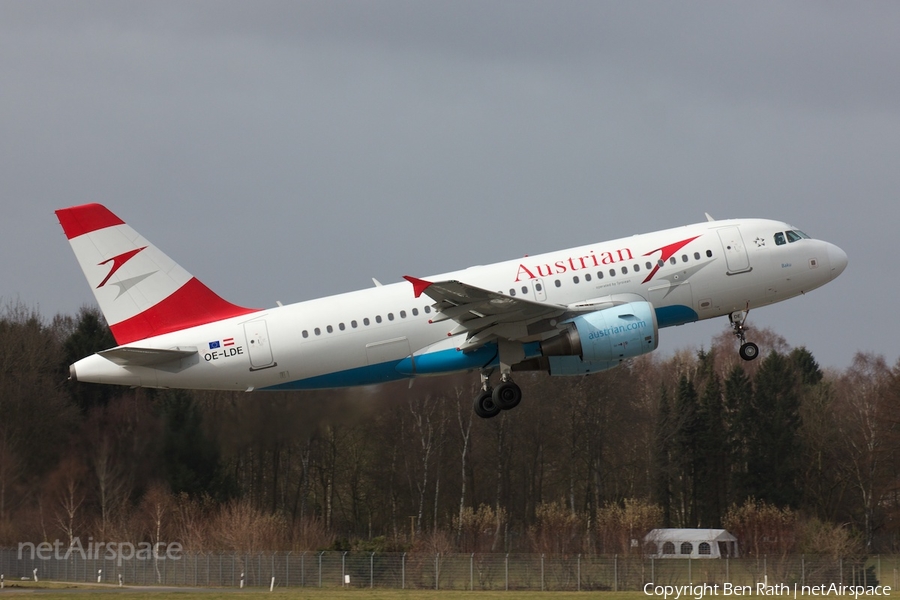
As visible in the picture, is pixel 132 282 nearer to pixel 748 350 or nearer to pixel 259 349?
pixel 259 349

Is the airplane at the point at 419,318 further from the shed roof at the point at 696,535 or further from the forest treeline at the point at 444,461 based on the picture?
the shed roof at the point at 696,535

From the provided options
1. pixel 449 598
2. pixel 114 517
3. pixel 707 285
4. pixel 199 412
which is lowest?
pixel 449 598

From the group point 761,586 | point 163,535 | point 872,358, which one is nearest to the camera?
point 761,586

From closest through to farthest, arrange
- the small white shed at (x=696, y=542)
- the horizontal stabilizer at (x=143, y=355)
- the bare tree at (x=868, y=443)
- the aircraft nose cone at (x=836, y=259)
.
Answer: the horizontal stabilizer at (x=143, y=355) → the aircraft nose cone at (x=836, y=259) → the small white shed at (x=696, y=542) → the bare tree at (x=868, y=443)

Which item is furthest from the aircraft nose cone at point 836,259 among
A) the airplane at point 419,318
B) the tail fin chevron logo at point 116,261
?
the tail fin chevron logo at point 116,261

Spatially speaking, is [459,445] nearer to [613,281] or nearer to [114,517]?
[114,517]

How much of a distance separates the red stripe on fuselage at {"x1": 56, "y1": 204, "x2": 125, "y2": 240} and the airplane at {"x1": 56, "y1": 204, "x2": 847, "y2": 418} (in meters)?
0.04

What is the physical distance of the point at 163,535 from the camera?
5275 centimetres

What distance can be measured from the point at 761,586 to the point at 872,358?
81.6m

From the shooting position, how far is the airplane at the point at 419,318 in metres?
36.5

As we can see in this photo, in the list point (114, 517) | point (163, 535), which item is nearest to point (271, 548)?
point (163, 535)

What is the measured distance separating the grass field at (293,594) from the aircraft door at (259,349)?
956 cm

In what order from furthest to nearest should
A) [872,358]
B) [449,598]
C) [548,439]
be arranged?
[872,358] < [548,439] < [449,598]

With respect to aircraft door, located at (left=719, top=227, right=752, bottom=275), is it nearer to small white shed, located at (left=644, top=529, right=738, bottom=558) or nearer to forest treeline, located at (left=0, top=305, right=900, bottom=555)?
forest treeline, located at (left=0, top=305, right=900, bottom=555)
